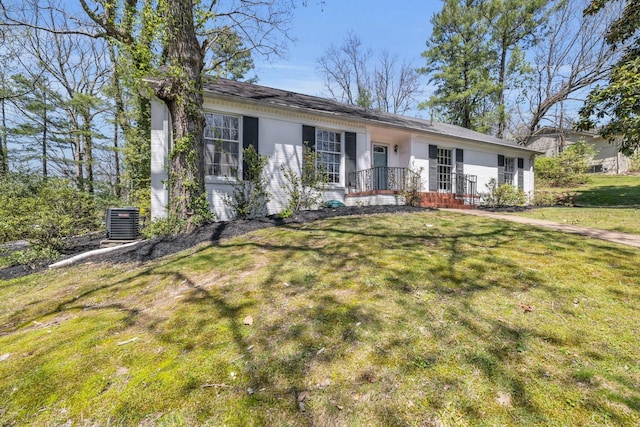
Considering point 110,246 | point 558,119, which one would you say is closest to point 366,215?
point 110,246

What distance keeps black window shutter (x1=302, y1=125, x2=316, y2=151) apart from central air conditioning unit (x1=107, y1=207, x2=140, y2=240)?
5.17 m

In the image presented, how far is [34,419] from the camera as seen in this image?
1589 mm

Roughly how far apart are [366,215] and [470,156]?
28.6 feet

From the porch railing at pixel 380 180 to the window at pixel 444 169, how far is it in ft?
8.72

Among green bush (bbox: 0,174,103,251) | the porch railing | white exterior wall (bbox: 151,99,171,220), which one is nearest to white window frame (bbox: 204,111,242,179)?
white exterior wall (bbox: 151,99,171,220)

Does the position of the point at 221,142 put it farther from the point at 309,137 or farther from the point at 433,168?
the point at 433,168

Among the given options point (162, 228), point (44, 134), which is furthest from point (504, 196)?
point (44, 134)

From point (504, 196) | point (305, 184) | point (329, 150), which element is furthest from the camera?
point (504, 196)

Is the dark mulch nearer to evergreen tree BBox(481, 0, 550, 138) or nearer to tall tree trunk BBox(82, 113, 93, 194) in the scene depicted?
tall tree trunk BBox(82, 113, 93, 194)

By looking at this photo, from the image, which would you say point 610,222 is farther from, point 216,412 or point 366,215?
point 216,412

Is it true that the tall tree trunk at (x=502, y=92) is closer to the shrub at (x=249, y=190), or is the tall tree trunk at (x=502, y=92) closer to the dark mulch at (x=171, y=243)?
the dark mulch at (x=171, y=243)

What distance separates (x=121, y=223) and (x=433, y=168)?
11.2m

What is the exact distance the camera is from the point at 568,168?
1784 cm

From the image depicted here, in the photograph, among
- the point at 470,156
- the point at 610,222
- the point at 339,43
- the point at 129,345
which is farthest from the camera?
the point at 339,43
